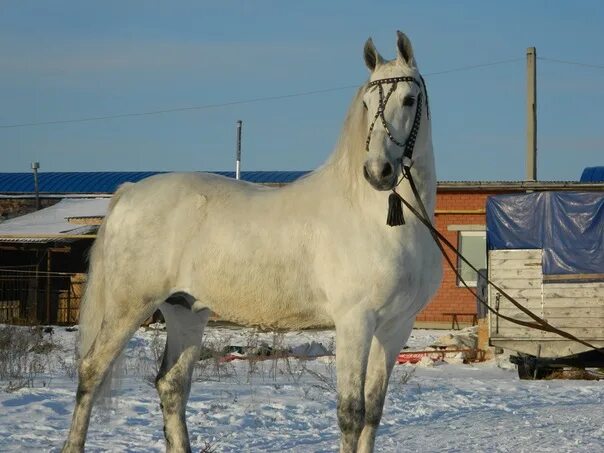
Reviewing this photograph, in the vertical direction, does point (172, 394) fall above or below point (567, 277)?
below

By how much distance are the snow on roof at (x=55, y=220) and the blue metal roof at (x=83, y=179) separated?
5.54 metres

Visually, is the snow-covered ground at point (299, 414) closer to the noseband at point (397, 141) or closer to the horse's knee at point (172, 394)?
the horse's knee at point (172, 394)

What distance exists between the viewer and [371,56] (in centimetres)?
650

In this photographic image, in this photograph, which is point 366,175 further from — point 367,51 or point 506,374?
point 506,374

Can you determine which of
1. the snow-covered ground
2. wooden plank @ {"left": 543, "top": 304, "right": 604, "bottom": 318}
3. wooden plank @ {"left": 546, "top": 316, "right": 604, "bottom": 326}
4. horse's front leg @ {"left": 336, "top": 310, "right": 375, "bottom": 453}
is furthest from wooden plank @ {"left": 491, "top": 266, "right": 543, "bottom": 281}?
horse's front leg @ {"left": 336, "top": 310, "right": 375, "bottom": 453}

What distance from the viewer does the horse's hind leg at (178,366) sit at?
729 centimetres

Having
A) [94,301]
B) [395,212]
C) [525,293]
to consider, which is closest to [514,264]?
[525,293]

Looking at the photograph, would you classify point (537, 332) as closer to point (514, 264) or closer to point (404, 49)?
point (514, 264)

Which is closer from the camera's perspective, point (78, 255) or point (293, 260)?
point (293, 260)

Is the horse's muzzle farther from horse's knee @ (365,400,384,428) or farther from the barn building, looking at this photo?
the barn building

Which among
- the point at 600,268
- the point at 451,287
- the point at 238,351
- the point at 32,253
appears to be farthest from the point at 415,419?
the point at 32,253

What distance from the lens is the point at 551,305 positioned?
15312mm

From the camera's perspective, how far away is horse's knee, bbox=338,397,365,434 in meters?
6.21

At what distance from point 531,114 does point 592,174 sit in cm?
820
